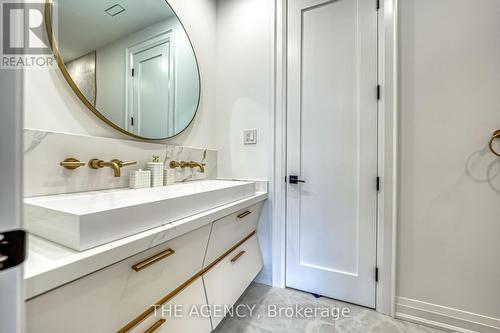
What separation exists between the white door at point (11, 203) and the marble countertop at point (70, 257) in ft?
0.49

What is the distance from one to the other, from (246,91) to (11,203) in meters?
1.74

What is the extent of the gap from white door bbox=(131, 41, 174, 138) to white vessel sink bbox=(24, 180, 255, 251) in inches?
19.6

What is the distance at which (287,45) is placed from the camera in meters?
1.71

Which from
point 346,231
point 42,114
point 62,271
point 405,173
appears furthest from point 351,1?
point 62,271

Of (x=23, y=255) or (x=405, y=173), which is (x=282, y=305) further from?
(x=23, y=255)

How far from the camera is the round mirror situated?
39.2 inches

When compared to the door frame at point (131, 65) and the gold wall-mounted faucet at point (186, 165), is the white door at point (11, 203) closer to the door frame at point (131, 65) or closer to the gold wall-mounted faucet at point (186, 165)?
the door frame at point (131, 65)

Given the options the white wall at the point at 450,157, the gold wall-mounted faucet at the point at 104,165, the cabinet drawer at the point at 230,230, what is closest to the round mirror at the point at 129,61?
the gold wall-mounted faucet at the point at 104,165

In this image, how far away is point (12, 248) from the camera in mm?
307

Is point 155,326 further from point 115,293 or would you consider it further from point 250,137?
A: point 250,137

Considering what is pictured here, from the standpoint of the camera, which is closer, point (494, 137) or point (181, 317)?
point (181, 317)

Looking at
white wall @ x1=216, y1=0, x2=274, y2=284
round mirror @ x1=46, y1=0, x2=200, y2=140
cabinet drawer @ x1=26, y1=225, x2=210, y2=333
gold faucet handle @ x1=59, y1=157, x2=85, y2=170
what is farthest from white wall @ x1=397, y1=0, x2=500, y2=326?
gold faucet handle @ x1=59, y1=157, x2=85, y2=170

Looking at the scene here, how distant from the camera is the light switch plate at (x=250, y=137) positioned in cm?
181

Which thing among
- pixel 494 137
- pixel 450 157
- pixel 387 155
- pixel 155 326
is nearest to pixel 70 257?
pixel 155 326
